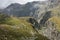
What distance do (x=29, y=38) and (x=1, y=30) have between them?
17.2 m

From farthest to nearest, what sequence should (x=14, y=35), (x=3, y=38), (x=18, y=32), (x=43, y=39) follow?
(x=43, y=39), (x=18, y=32), (x=14, y=35), (x=3, y=38)

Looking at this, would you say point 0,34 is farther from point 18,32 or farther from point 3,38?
point 18,32

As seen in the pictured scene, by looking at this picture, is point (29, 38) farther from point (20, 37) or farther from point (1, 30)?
point (1, 30)

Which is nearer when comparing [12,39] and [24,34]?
[12,39]

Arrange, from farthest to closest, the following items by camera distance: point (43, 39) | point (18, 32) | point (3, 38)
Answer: point (43, 39)
point (18, 32)
point (3, 38)

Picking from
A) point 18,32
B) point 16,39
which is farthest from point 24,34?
point 16,39

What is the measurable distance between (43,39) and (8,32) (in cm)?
2993

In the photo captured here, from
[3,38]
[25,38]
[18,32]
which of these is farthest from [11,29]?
[3,38]

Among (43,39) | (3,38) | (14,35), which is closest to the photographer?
(3,38)

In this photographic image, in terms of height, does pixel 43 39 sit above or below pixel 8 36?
below

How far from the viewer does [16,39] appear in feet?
393

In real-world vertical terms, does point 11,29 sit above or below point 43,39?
above

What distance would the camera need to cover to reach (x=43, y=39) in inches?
5827

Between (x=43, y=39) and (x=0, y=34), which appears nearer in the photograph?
(x=0, y=34)
